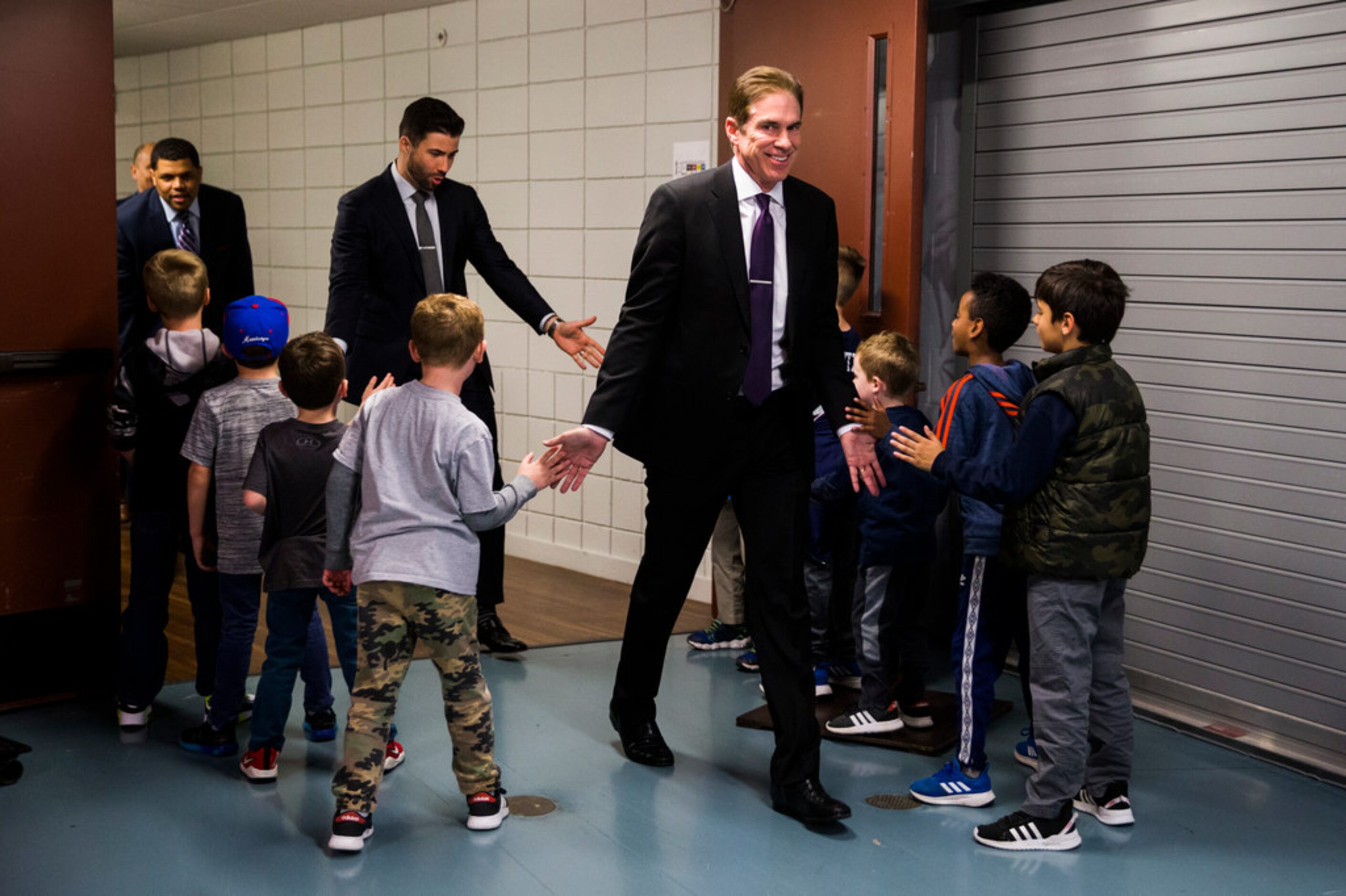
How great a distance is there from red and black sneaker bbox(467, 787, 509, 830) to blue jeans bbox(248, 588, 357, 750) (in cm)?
44

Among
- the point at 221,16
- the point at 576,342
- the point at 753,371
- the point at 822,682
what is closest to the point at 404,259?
the point at 576,342

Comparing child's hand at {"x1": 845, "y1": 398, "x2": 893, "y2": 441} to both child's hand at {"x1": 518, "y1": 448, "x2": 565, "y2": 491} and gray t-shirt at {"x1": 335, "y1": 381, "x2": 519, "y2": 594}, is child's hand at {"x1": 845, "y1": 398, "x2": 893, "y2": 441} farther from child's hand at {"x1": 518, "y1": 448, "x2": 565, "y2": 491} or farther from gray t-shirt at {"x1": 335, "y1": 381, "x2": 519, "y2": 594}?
gray t-shirt at {"x1": 335, "y1": 381, "x2": 519, "y2": 594}

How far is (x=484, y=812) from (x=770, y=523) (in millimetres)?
944

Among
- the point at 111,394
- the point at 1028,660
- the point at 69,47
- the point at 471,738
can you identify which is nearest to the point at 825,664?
the point at 1028,660

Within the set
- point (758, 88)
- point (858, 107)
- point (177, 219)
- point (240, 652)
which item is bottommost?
point (240, 652)

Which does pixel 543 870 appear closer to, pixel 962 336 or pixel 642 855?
pixel 642 855

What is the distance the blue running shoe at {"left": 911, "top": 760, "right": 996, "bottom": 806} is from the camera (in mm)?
3223

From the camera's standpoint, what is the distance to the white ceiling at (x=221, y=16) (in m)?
6.64

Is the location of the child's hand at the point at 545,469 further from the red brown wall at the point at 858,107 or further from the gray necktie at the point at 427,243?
the red brown wall at the point at 858,107

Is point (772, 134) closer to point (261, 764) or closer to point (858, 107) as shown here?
point (858, 107)

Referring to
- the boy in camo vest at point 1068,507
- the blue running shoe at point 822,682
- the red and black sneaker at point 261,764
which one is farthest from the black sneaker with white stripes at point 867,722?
the red and black sneaker at point 261,764

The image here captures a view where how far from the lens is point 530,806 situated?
320 centimetres

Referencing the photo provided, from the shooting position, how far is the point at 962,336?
11.4 feet

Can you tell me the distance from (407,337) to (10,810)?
Result: 177 centimetres
